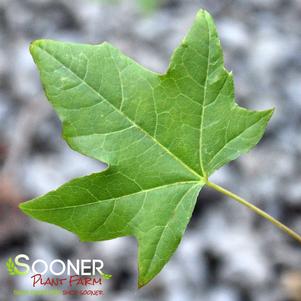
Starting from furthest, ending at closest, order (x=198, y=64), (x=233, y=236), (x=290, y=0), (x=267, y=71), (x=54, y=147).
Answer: (x=290, y=0) < (x=267, y=71) < (x=54, y=147) < (x=233, y=236) < (x=198, y=64)

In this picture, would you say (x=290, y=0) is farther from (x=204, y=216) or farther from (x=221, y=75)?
(x=221, y=75)

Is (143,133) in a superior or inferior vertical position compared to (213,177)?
inferior

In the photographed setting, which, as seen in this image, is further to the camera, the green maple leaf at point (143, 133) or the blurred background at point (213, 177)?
the blurred background at point (213, 177)

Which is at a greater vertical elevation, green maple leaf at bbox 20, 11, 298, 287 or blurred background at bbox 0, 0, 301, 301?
blurred background at bbox 0, 0, 301, 301

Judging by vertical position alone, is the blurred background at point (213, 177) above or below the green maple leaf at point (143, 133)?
above

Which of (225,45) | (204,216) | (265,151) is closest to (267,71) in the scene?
(225,45)
